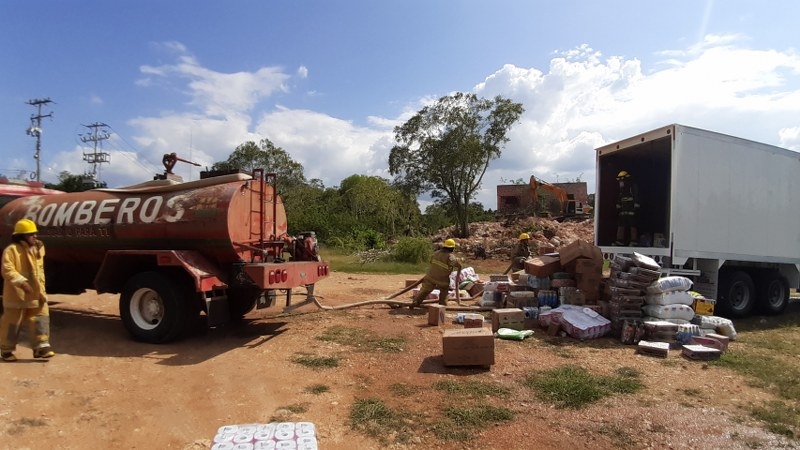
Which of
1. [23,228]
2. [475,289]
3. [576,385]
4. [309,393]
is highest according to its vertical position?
[23,228]

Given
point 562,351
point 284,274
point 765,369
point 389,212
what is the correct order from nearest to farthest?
point 765,369, point 562,351, point 284,274, point 389,212

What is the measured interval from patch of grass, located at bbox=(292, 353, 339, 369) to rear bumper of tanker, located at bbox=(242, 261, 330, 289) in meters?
1.06

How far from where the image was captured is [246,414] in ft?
15.5

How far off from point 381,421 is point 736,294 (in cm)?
932

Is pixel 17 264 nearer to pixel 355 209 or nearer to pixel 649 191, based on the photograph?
pixel 649 191

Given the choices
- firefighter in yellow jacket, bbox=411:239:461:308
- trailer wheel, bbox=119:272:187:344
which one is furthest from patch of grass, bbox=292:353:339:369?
firefighter in yellow jacket, bbox=411:239:461:308

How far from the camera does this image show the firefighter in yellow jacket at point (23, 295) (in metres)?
5.96

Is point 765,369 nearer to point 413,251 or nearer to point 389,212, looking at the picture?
point 413,251

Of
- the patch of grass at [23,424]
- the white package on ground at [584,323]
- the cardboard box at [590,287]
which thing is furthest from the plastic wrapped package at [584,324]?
the patch of grass at [23,424]

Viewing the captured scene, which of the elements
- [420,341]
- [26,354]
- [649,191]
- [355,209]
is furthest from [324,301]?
[355,209]

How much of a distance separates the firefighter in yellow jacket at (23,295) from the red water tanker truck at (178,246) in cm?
112

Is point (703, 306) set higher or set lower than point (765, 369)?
higher

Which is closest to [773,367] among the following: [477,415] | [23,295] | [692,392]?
[692,392]

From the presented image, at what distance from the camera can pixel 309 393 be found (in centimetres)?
529
